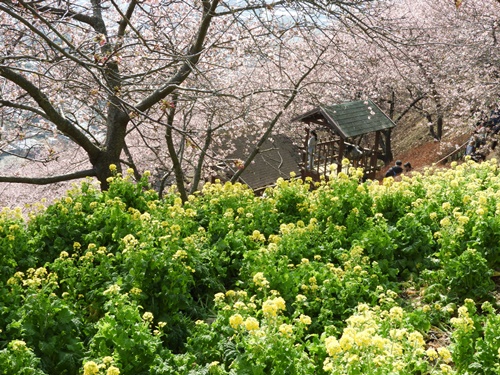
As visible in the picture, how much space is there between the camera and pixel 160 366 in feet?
11.5

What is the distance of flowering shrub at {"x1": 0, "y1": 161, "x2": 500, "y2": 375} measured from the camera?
3.37 m

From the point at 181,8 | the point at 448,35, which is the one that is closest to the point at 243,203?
the point at 181,8

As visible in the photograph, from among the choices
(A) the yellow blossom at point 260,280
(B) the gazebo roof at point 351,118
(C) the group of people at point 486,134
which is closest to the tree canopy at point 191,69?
(C) the group of people at point 486,134

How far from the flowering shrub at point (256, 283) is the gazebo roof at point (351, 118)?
27.9ft

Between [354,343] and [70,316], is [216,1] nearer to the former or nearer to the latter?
[70,316]

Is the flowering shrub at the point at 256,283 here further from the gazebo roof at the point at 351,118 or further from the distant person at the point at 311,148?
the distant person at the point at 311,148

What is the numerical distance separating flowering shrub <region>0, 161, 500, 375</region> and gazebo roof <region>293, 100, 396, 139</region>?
335 inches

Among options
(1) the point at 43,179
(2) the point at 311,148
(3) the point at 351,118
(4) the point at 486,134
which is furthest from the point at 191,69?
(4) the point at 486,134

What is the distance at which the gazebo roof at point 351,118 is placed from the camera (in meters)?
15.7

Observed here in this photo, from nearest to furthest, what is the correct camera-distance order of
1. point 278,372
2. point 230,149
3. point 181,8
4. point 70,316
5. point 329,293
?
point 278,372 → point 70,316 → point 329,293 → point 181,8 → point 230,149

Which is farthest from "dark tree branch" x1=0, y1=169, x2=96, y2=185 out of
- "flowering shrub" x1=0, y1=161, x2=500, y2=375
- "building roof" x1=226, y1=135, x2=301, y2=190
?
"building roof" x1=226, y1=135, x2=301, y2=190

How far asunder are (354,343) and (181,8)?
9.27 m

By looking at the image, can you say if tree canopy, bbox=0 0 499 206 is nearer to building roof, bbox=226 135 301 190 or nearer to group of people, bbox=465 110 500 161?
group of people, bbox=465 110 500 161

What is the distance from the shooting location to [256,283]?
4449 mm
